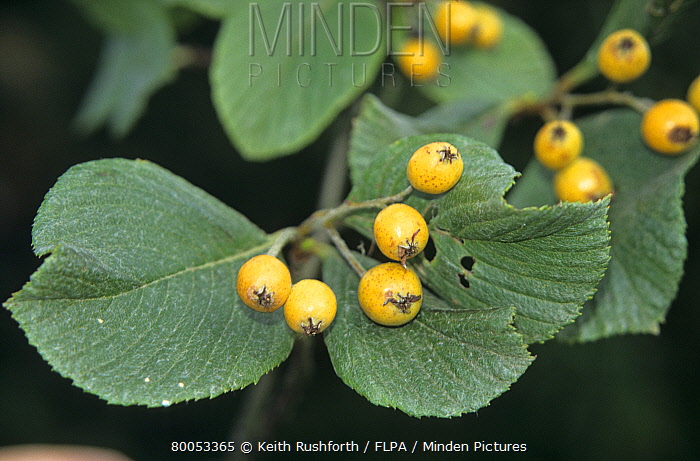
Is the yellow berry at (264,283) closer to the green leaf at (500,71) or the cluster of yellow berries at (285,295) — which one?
the cluster of yellow berries at (285,295)

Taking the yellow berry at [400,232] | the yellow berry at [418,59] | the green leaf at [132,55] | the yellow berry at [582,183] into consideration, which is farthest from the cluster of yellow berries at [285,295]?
the green leaf at [132,55]

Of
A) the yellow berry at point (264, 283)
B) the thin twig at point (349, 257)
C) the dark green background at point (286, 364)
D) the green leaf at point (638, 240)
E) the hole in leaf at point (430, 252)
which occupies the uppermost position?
the yellow berry at point (264, 283)

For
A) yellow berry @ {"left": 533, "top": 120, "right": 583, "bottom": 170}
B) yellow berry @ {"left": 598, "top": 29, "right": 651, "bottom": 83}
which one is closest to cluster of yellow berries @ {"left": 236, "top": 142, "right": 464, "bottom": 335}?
yellow berry @ {"left": 533, "top": 120, "right": 583, "bottom": 170}

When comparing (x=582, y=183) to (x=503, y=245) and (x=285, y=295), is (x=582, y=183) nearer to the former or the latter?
(x=503, y=245)

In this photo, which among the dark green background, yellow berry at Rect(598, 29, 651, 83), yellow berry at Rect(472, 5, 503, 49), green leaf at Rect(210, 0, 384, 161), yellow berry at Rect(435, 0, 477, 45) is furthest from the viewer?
the dark green background

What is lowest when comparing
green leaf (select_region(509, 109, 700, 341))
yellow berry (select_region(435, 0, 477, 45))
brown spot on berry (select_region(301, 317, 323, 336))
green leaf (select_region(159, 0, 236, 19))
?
green leaf (select_region(509, 109, 700, 341))

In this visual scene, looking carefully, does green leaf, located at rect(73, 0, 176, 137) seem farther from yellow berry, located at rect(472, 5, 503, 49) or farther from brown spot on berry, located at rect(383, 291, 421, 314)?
brown spot on berry, located at rect(383, 291, 421, 314)

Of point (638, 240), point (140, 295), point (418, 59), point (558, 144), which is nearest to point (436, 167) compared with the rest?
point (558, 144)
